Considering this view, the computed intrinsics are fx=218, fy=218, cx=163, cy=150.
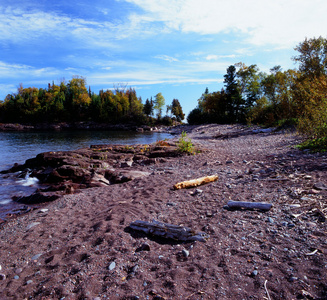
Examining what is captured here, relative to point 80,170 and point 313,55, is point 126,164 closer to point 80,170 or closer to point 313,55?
point 80,170

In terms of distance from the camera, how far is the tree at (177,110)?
91.2 m

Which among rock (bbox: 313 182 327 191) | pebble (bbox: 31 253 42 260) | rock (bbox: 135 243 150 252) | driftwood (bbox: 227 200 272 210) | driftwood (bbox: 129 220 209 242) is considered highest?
rock (bbox: 313 182 327 191)

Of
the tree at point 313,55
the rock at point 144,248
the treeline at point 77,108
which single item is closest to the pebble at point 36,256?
the rock at point 144,248

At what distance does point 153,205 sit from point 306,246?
3.26m

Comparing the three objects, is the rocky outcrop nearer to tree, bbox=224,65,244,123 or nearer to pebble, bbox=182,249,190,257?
pebble, bbox=182,249,190,257

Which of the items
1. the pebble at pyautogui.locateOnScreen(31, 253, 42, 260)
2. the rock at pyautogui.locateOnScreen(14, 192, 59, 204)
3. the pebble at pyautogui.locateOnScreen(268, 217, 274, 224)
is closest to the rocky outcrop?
the rock at pyautogui.locateOnScreen(14, 192, 59, 204)

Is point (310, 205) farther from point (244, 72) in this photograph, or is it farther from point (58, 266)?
point (244, 72)

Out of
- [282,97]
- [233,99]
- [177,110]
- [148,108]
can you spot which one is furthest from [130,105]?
[282,97]

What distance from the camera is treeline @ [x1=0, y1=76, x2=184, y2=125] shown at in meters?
84.4

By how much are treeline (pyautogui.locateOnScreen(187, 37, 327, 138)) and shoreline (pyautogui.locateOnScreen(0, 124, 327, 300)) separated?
24.1 ft

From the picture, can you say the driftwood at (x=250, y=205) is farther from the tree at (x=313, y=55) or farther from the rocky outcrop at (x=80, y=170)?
the tree at (x=313, y=55)

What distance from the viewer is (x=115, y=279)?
2928 millimetres

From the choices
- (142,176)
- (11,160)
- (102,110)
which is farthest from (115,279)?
(102,110)

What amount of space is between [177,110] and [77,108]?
41.0 metres
